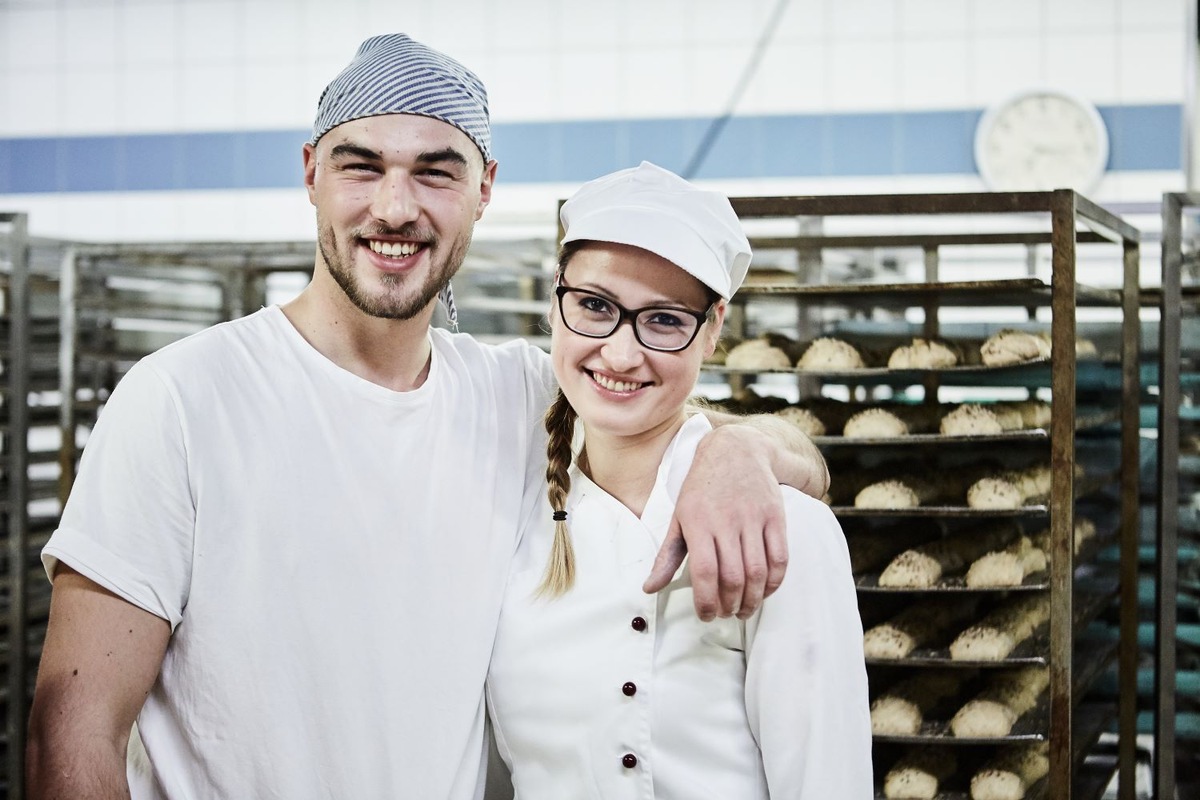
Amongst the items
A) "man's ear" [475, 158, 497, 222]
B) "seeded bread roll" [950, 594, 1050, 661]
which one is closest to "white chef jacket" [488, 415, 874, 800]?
"man's ear" [475, 158, 497, 222]

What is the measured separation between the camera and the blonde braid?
1316 mm

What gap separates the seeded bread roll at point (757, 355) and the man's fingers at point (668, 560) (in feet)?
4.96

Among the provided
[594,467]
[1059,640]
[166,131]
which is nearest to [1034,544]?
[1059,640]

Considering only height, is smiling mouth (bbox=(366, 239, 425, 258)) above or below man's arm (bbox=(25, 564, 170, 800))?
above

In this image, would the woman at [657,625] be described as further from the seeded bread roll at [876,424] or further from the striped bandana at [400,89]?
the seeded bread roll at [876,424]

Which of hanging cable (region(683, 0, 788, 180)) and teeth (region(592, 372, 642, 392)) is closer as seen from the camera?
teeth (region(592, 372, 642, 392))

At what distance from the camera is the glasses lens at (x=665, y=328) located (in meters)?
1.25

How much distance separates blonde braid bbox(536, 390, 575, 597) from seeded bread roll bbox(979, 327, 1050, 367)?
1413mm

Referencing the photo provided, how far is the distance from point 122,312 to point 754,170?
302cm

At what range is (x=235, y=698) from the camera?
4.19 ft

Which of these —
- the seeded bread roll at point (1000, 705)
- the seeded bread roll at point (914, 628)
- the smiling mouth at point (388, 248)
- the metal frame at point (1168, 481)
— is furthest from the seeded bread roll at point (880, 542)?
the smiling mouth at point (388, 248)

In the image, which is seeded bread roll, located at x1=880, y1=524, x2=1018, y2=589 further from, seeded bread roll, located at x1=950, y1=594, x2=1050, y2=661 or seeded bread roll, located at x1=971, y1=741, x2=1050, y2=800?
seeded bread roll, located at x1=971, y1=741, x2=1050, y2=800

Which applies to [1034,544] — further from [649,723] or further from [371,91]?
[371,91]

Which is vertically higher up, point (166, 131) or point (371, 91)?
point (166, 131)
